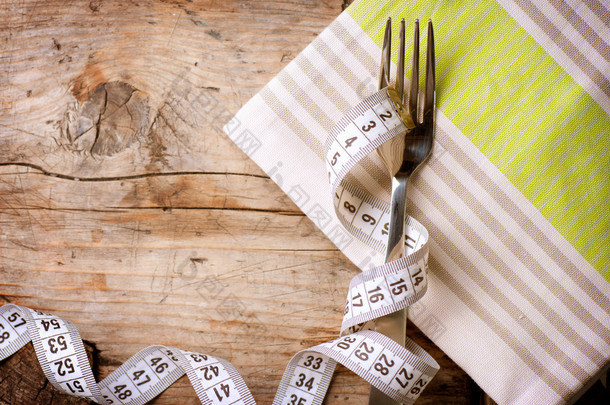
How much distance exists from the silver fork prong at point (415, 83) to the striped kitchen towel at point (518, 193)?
4 cm

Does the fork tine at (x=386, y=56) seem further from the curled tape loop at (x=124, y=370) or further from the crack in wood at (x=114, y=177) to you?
the curled tape loop at (x=124, y=370)

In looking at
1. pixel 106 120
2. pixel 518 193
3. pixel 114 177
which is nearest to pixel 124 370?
pixel 114 177

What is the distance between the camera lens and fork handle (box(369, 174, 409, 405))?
73 cm

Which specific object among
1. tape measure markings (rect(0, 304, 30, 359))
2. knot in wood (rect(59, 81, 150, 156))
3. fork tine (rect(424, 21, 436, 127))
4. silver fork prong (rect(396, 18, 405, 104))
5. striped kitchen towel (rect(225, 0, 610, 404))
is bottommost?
striped kitchen towel (rect(225, 0, 610, 404))

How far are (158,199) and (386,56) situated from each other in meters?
0.45

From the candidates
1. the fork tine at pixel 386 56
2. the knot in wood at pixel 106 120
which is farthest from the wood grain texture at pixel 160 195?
the fork tine at pixel 386 56

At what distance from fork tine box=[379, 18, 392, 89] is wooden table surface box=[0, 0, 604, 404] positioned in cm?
18

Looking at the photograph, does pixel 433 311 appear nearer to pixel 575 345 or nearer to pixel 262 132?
pixel 575 345

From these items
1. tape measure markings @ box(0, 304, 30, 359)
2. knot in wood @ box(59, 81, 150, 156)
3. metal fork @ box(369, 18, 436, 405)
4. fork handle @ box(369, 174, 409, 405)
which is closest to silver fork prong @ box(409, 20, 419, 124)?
metal fork @ box(369, 18, 436, 405)

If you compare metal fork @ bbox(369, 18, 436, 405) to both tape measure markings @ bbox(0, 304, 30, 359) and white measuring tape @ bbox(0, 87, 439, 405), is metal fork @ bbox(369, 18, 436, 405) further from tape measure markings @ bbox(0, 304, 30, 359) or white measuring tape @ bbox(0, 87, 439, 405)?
tape measure markings @ bbox(0, 304, 30, 359)

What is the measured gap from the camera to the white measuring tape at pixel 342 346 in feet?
2.31

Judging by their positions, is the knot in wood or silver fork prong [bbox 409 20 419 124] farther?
the knot in wood

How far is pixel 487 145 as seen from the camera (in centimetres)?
73

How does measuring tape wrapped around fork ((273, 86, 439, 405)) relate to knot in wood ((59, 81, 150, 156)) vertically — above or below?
below
